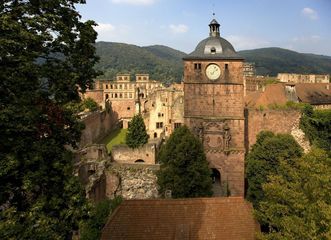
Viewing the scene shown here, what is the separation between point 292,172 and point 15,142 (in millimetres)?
12781

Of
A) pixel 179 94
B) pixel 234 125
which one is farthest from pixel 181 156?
pixel 179 94

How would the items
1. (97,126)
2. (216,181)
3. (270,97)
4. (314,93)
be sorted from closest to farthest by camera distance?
(216,181) → (270,97) → (314,93) → (97,126)

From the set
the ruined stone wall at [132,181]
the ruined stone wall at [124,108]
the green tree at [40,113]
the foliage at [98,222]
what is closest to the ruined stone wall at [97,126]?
the ruined stone wall at [124,108]

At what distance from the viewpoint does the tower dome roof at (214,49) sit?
30.0 metres

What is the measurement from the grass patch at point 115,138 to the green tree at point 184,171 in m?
28.9

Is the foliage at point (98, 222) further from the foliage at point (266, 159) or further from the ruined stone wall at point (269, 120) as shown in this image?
the ruined stone wall at point (269, 120)

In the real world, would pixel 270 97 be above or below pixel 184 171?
above

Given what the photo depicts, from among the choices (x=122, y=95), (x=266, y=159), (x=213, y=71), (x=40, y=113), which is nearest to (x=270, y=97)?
(x=213, y=71)

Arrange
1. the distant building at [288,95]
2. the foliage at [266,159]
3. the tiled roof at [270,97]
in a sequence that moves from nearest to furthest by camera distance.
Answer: the foliage at [266,159] < the tiled roof at [270,97] < the distant building at [288,95]

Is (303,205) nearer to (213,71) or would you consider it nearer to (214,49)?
(213,71)

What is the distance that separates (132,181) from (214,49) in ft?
41.1

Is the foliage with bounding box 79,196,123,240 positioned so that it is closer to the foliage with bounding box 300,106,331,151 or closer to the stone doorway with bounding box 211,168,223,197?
the stone doorway with bounding box 211,168,223,197

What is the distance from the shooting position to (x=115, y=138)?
6016 centimetres

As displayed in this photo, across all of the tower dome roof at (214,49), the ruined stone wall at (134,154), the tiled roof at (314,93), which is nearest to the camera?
the tower dome roof at (214,49)
